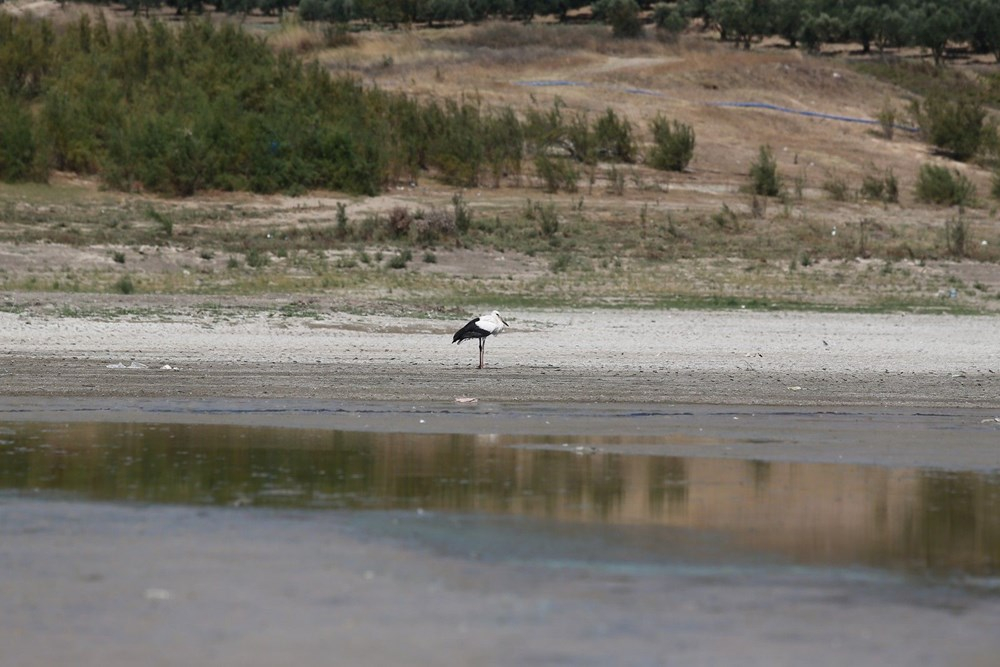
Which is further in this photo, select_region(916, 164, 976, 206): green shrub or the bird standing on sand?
select_region(916, 164, 976, 206): green shrub

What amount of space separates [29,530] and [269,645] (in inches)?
105

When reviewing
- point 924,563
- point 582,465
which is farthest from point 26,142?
point 924,563

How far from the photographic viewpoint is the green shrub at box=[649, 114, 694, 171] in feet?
131

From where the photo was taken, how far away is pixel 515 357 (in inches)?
656

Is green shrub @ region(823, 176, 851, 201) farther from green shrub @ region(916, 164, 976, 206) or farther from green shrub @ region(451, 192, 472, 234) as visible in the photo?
green shrub @ region(451, 192, 472, 234)

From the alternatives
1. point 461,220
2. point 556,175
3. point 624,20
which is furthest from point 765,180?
point 624,20

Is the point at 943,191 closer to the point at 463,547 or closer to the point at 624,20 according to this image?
the point at 624,20

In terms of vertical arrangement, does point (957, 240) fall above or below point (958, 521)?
below

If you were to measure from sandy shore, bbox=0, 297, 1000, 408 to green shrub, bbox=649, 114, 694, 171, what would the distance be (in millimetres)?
19655

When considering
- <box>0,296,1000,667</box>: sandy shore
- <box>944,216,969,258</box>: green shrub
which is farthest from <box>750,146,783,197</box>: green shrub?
<box>0,296,1000,667</box>: sandy shore

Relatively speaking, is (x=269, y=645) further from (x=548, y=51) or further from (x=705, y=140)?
(x=548, y=51)

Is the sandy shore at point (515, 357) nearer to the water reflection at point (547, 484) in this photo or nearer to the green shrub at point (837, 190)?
the water reflection at point (547, 484)

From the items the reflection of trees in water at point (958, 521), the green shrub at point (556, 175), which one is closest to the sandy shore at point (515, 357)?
the reflection of trees in water at point (958, 521)

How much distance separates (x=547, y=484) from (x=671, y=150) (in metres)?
30.6
